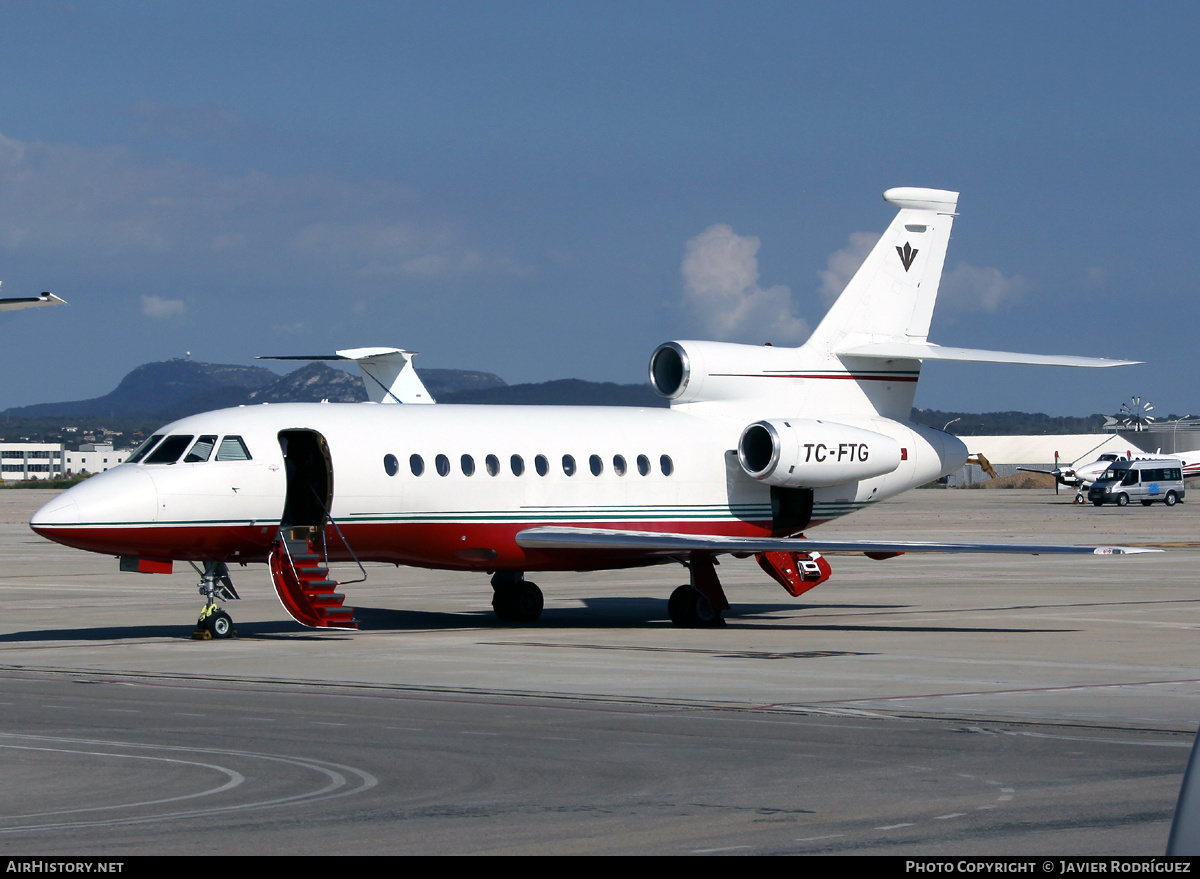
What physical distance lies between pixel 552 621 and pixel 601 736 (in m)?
14.8

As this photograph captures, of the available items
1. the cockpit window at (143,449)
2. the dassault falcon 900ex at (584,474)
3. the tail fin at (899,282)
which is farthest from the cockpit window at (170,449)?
the tail fin at (899,282)

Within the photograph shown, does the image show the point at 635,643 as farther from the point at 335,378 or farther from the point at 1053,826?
the point at 335,378

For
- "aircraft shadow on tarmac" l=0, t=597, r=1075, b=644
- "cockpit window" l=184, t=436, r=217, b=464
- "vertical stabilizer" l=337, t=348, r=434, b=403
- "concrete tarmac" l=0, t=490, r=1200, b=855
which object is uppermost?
"vertical stabilizer" l=337, t=348, r=434, b=403

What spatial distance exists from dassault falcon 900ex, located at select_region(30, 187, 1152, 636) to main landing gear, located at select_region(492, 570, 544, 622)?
4 centimetres

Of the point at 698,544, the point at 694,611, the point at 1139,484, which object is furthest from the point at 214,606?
the point at 1139,484

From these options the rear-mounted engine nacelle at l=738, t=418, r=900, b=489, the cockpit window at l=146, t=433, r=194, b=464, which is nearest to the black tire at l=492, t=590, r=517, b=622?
the rear-mounted engine nacelle at l=738, t=418, r=900, b=489

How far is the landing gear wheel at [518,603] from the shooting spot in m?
28.5

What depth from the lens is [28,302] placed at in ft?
192

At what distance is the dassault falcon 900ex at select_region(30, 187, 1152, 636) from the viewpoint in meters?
24.2

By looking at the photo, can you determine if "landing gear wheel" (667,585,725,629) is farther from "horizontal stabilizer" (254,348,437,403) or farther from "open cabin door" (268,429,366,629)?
"horizontal stabilizer" (254,348,437,403)

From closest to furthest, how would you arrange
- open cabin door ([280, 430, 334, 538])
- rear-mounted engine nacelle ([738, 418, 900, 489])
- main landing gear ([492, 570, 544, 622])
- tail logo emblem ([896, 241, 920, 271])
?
open cabin door ([280, 430, 334, 538]) → rear-mounted engine nacelle ([738, 418, 900, 489]) → main landing gear ([492, 570, 544, 622]) → tail logo emblem ([896, 241, 920, 271])

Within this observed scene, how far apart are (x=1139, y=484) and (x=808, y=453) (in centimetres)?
6456
